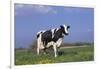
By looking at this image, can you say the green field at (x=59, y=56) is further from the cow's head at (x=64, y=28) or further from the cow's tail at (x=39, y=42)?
the cow's head at (x=64, y=28)

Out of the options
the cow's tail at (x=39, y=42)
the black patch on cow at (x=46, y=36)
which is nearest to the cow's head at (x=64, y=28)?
the black patch on cow at (x=46, y=36)

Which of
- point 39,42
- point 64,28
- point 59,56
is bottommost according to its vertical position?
point 59,56

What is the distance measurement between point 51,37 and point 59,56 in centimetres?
23

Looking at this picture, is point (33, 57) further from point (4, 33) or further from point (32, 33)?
point (4, 33)

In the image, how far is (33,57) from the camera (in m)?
2.23

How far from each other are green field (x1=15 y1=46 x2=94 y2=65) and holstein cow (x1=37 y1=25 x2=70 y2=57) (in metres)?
0.08

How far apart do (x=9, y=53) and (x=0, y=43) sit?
0.45 ft

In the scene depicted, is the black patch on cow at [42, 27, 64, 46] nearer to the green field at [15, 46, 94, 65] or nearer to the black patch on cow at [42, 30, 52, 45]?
the black patch on cow at [42, 30, 52, 45]

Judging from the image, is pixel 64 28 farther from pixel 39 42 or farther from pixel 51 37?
pixel 39 42

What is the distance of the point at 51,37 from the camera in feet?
7.58

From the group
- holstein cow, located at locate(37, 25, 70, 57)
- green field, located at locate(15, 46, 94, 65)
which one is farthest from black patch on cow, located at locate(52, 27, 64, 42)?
green field, located at locate(15, 46, 94, 65)

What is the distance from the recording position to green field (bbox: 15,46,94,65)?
7.19 ft

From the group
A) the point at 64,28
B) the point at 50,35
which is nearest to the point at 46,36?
the point at 50,35

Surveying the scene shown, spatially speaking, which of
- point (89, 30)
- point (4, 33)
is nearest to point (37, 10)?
point (4, 33)
